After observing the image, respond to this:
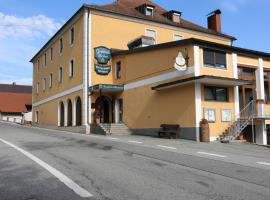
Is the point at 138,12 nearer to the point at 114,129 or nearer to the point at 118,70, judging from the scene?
the point at 118,70

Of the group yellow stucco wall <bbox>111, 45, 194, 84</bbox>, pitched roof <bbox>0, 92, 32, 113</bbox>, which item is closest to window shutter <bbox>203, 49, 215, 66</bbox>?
yellow stucco wall <bbox>111, 45, 194, 84</bbox>

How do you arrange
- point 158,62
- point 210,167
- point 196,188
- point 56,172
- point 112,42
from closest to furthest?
point 196,188
point 56,172
point 210,167
point 158,62
point 112,42

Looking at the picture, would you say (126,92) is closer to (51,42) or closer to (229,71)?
(229,71)

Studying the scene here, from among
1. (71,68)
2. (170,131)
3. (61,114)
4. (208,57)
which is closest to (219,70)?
(208,57)

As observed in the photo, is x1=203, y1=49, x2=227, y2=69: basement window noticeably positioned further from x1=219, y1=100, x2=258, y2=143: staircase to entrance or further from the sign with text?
the sign with text

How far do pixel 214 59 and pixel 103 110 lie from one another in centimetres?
1225

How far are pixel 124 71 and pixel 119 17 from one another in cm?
606

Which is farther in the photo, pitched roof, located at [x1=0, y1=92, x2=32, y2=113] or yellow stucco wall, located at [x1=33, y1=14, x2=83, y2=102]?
pitched roof, located at [x1=0, y1=92, x2=32, y2=113]

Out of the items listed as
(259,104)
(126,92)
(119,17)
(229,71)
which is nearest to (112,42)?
(119,17)

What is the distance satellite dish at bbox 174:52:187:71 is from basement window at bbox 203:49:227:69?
128 cm

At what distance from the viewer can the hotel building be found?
22.3 m

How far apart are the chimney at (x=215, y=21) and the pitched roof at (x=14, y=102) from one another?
46300 mm

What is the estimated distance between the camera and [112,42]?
1261 inches

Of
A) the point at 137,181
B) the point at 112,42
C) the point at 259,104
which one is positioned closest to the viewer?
the point at 137,181
